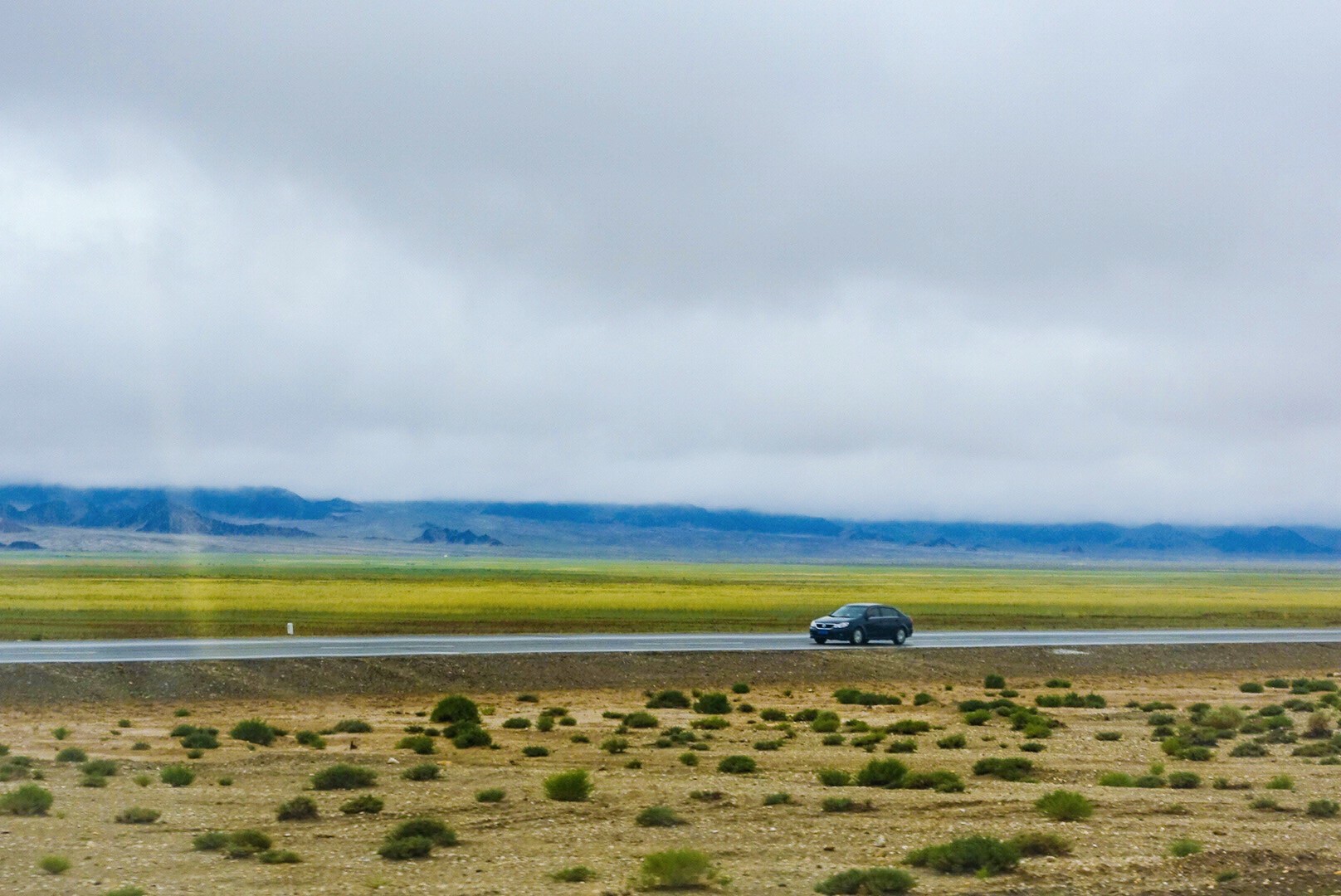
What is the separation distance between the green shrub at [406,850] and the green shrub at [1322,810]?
12834mm

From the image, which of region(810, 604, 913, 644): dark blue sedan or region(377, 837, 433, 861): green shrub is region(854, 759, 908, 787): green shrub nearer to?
region(377, 837, 433, 861): green shrub

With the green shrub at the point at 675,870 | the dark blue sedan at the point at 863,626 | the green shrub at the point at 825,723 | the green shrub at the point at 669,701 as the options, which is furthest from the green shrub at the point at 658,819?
→ the dark blue sedan at the point at 863,626

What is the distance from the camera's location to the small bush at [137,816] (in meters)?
17.9

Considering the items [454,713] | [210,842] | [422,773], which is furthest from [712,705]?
[210,842]

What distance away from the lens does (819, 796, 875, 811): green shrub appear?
19250 millimetres

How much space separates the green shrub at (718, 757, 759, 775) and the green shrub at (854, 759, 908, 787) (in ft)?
8.16

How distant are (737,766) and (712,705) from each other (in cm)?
1291

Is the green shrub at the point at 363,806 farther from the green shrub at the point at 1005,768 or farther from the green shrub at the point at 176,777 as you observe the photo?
the green shrub at the point at 1005,768

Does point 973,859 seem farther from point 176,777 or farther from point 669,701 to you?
point 669,701

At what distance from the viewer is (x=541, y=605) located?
94.5 meters

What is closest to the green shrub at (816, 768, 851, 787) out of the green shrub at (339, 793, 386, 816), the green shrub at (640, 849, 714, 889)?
the green shrub at (339, 793, 386, 816)

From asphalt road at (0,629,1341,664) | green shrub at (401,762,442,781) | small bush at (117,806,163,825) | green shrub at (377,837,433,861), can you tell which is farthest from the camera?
asphalt road at (0,629,1341,664)

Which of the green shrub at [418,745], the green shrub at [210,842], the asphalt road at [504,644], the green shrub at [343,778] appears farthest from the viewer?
the asphalt road at [504,644]

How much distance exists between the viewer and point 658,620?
Answer: 76.1 metres
